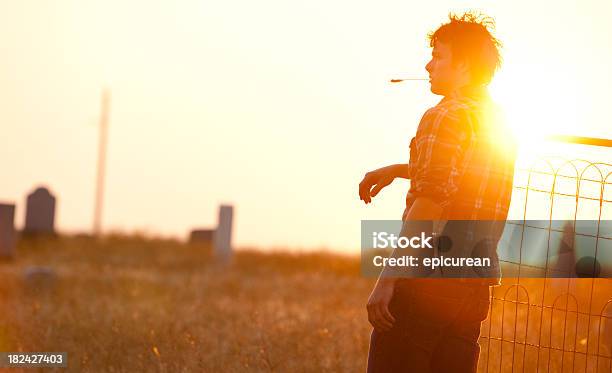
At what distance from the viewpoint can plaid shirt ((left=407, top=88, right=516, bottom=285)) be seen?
418 cm

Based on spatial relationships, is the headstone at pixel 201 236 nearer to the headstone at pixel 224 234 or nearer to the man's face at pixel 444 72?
the headstone at pixel 224 234

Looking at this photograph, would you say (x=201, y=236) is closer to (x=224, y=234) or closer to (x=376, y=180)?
(x=224, y=234)

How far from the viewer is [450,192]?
4.18 metres

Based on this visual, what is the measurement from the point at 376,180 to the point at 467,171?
88 cm

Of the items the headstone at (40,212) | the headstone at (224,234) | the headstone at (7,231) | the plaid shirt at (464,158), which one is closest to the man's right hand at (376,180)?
the plaid shirt at (464,158)

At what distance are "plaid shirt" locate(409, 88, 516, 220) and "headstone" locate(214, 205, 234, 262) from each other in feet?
66.6

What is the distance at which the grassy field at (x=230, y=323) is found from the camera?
8102 mm

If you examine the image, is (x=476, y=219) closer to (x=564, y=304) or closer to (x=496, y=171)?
(x=496, y=171)

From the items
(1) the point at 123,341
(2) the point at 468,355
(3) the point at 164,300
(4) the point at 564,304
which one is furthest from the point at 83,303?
(2) the point at 468,355

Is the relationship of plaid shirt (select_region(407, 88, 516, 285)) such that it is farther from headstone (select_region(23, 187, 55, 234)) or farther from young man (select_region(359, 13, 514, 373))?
headstone (select_region(23, 187, 55, 234))

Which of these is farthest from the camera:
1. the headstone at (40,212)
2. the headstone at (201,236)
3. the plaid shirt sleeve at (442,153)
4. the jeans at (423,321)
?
the headstone at (40,212)

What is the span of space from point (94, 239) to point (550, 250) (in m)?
24.8

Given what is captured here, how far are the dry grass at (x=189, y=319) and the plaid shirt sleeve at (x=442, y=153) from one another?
4.12 meters

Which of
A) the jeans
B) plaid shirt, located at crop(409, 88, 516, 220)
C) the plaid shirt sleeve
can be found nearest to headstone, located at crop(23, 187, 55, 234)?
the jeans
